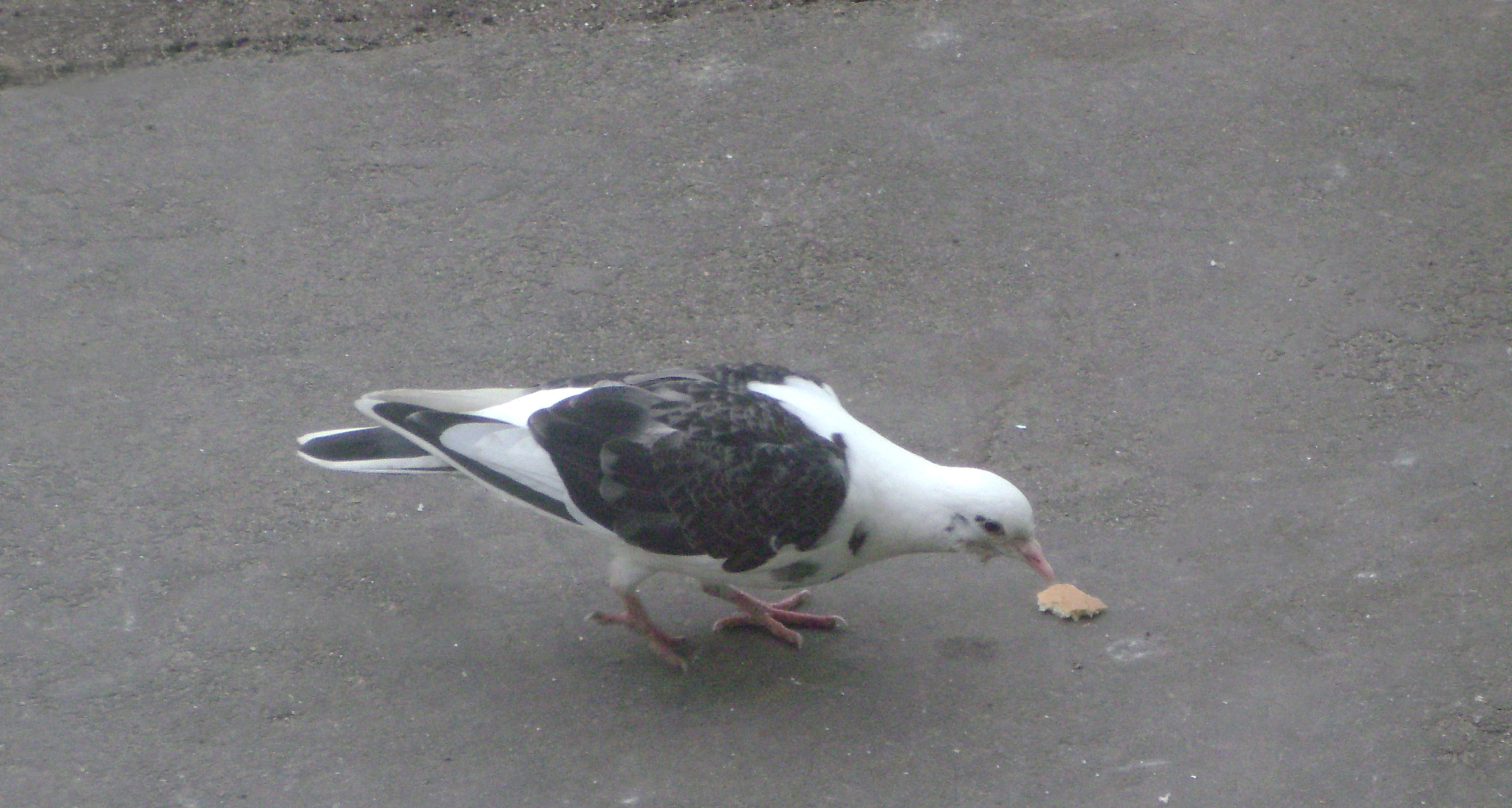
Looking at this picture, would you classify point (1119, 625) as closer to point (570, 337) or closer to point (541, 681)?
point (541, 681)

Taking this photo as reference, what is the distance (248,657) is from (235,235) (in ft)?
7.33

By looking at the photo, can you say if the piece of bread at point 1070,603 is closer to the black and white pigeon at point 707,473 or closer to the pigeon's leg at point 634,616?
the black and white pigeon at point 707,473

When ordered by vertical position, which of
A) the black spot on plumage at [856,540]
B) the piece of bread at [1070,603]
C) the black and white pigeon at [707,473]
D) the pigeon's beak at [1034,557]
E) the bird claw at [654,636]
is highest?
the black and white pigeon at [707,473]

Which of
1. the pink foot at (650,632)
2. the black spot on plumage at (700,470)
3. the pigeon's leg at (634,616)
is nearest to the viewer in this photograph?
the black spot on plumage at (700,470)

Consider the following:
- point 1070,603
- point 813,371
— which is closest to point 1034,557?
point 1070,603

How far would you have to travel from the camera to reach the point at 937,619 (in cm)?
396

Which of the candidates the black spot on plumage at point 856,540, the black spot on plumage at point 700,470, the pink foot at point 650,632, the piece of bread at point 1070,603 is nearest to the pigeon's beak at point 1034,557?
the piece of bread at point 1070,603

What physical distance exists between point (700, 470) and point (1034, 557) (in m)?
0.91

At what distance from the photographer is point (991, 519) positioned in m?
3.55

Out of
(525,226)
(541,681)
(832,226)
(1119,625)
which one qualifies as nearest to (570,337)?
(525,226)

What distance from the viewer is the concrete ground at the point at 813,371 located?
3.59m

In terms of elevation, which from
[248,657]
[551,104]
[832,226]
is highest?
[551,104]

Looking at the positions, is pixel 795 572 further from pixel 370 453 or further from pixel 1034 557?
pixel 370 453

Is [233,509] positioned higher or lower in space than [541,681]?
higher
